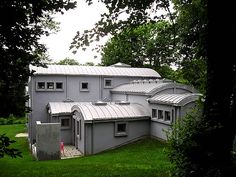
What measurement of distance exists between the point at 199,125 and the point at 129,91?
21.1m

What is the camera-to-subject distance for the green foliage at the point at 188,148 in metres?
7.42

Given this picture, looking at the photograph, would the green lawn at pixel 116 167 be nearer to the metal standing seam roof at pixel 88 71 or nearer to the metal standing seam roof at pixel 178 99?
the metal standing seam roof at pixel 178 99

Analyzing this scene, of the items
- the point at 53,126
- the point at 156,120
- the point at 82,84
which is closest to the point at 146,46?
the point at 82,84

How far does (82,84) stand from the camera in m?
31.8

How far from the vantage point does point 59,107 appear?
27406mm

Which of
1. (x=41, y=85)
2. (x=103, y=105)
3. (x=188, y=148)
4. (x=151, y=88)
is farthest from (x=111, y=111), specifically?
(x=188, y=148)

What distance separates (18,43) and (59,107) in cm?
2065

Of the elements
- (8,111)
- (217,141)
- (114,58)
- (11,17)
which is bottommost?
(217,141)

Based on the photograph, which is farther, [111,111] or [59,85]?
[59,85]

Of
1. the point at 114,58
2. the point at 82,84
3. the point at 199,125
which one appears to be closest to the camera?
the point at 199,125

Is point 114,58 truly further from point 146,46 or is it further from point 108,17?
point 108,17

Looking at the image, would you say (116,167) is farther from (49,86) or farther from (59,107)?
(49,86)

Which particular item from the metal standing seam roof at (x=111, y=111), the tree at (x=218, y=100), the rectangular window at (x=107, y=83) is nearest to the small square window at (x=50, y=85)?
the metal standing seam roof at (x=111, y=111)

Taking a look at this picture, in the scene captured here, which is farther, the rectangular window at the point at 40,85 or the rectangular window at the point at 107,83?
the rectangular window at the point at 107,83
